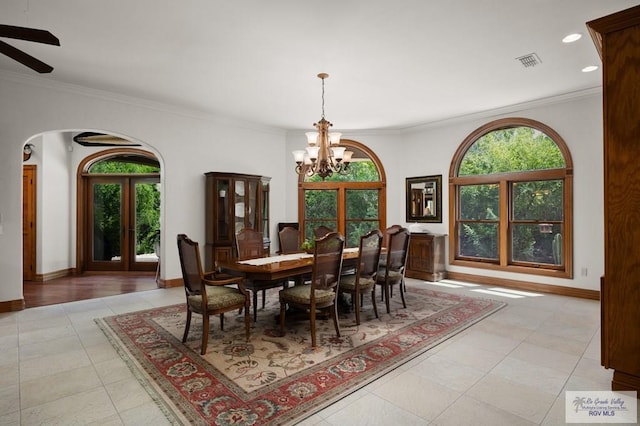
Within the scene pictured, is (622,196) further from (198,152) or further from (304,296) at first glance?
(198,152)

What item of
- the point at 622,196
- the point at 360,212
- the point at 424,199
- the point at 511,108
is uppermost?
the point at 511,108

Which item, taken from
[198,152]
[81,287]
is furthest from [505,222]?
[81,287]

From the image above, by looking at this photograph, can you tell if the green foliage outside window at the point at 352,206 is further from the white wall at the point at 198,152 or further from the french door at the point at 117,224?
the french door at the point at 117,224

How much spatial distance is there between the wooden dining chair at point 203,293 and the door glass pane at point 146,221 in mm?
4639

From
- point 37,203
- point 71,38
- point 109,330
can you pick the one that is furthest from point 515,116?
point 37,203

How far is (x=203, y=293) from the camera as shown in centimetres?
298

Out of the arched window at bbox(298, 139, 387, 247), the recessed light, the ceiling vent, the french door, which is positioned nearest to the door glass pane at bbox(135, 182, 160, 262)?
the french door

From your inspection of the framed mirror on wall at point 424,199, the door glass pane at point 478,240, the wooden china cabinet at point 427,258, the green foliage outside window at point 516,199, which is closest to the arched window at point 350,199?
the framed mirror on wall at point 424,199

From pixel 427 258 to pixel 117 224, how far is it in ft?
20.8

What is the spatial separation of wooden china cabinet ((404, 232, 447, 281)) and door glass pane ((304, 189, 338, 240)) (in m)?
1.70

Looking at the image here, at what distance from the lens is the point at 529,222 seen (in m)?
5.58

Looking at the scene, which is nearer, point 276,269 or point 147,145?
point 276,269

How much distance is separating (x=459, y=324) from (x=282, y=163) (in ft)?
15.6

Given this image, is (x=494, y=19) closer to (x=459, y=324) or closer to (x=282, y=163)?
(x=459, y=324)
